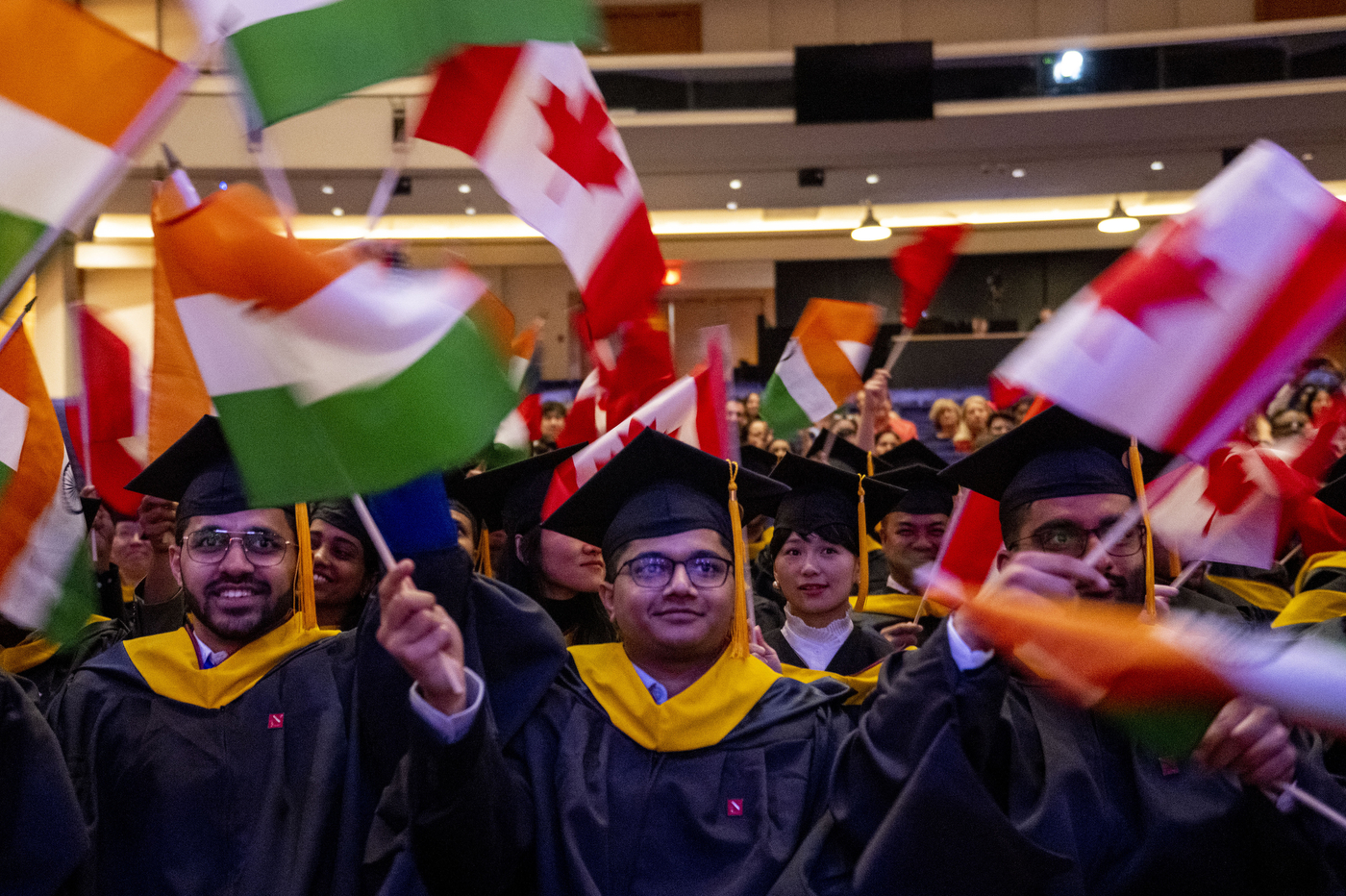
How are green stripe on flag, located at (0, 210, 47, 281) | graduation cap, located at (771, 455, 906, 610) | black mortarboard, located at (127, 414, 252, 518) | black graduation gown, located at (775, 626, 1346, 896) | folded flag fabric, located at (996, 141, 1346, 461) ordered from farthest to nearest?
graduation cap, located at (771, 455, 906, 610) → black mortarboard, located at (127, 414, 252, 518) → black graduation gown, located at (775, 626, 1346, 896) → folded flag fabric, located at (996, 141, 1346, 461) → green stripe on flag, located at (0, 210, 47, 281)

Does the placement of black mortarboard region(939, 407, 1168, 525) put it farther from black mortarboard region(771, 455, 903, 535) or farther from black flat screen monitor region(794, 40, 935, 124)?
black flat screen monitor region(794, 40, 935, 124)

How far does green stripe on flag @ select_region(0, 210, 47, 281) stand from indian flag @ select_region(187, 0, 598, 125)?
1.28 feet

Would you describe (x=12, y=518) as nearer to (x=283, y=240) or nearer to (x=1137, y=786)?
(x=283, y=240)

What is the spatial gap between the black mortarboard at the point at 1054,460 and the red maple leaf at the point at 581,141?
1104 millimetres

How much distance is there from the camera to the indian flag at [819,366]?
4922mm

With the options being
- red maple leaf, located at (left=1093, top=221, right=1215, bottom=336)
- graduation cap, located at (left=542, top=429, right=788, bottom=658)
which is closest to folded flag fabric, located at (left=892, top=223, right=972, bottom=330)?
graduation cap, located at (left=542, top=429, right=788, bottom=658)

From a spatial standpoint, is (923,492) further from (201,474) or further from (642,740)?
(201,474)

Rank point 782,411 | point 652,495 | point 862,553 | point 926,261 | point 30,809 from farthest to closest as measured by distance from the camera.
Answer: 1. point 926,261
2. point 782,411
3. point 862,553
4. point 652,495
5. point 30,809

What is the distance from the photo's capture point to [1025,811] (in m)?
2.35

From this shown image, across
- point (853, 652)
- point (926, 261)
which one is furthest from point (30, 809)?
point (926, 261)

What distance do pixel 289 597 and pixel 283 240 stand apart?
1132 mm

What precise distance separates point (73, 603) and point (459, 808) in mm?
1209

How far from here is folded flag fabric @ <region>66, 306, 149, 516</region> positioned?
12.4 ft

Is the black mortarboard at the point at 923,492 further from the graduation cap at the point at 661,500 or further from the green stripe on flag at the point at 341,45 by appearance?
the green stripe on flag at the point at 341,45
